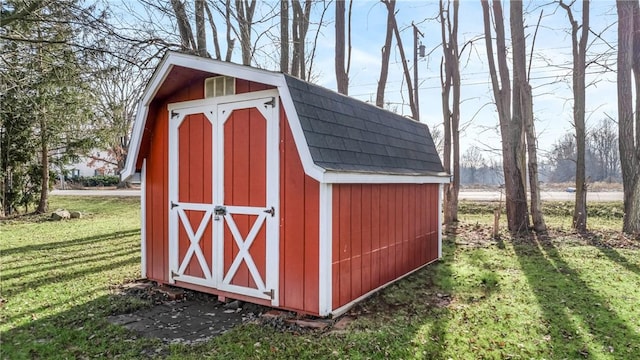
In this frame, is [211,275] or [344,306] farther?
[211,275]

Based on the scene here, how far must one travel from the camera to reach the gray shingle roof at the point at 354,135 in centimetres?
402

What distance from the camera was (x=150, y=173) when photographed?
213 inches

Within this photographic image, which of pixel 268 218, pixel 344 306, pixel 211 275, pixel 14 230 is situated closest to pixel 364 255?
pixel 344 306

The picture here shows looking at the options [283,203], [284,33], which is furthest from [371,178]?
[284,33]

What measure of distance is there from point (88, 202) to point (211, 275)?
17.0m

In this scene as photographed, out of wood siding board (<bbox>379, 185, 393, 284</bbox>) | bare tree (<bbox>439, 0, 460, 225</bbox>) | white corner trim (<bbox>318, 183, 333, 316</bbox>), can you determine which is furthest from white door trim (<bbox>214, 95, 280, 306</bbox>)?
bare tree (<bbox>439, 0, 460, 225</bbox>)

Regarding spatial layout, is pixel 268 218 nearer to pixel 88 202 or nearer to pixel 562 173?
pixel 88 202

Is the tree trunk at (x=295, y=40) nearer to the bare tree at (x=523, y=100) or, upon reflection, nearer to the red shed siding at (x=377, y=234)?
the bare tree at (x=523, y=100)

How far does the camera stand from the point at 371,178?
4.47 meters

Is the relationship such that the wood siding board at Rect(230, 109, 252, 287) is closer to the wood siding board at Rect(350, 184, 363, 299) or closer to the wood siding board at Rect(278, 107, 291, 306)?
the wood siding board at Rect(278, 107, 291, 306)

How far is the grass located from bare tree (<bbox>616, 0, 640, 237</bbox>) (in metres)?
1.75

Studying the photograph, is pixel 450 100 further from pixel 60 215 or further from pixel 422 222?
pixel 60 215

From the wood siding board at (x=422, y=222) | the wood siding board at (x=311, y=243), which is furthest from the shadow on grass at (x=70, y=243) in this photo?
the wood siding board at (x=422, y=222)

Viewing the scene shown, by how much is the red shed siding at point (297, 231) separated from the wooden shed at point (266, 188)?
12 millimetres
